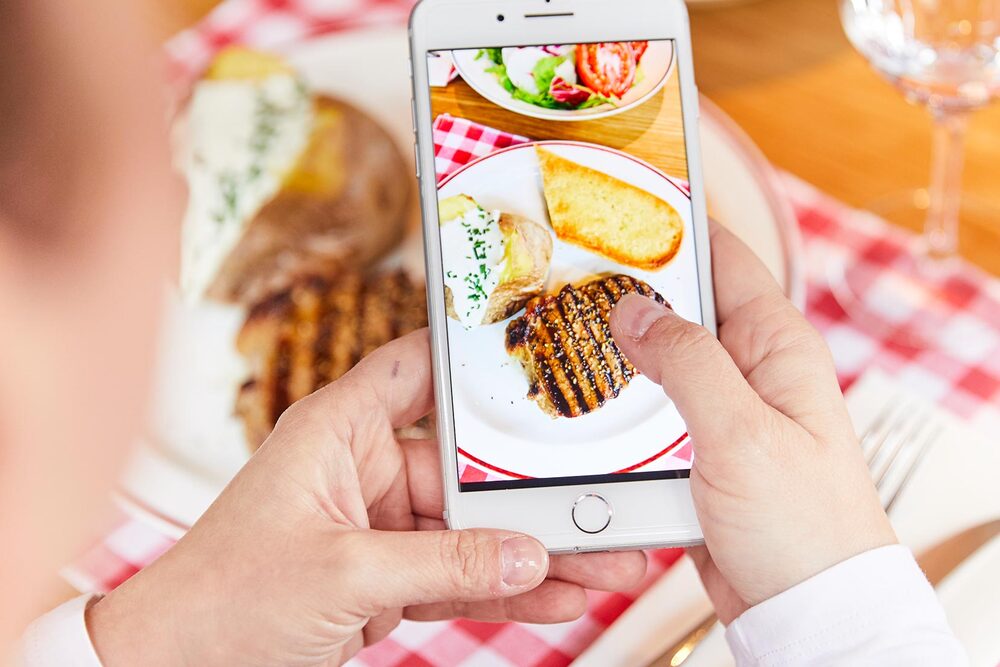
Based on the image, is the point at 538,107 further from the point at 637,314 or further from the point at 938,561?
the point at 938,561

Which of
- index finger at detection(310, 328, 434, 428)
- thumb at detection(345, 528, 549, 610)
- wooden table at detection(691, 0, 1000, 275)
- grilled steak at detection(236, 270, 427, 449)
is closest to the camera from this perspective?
thumb at detection(345, 528, 549, 610)

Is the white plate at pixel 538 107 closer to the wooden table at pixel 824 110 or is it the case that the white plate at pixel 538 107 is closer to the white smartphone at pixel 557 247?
the white smartphone at pixel 557 247

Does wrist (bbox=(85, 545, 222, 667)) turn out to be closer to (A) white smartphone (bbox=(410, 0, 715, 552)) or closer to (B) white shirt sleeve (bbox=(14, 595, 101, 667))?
(B) white shirt sleeve (bbox=(14, 595, 101, 667))

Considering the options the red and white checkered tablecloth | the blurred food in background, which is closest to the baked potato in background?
the blurred food in background

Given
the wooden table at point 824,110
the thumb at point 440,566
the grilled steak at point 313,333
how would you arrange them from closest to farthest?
the thumb at point 440,566
the grilled steak at point 313,333
the wooden table at point 824,110

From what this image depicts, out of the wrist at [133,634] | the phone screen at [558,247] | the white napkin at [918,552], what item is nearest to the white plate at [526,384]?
the phone screen at [558,247]

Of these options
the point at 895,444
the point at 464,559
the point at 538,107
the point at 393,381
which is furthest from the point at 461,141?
the point at 895,444

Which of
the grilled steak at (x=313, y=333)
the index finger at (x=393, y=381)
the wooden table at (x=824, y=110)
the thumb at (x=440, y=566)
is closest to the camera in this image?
the thumb at (x=440, y=566)
